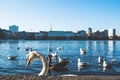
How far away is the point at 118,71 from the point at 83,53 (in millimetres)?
28448

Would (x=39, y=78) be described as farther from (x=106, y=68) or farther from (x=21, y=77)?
(x=106, y=68)

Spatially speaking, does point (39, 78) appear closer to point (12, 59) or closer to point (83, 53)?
point (12, 59)

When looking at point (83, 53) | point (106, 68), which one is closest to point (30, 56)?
point (106, 68)

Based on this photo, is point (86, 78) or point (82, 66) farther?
point (82, 66)

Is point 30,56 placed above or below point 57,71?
above

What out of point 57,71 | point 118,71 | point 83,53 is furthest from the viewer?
point 83,53

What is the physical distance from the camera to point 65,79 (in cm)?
793

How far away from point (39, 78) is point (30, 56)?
75.8 inches

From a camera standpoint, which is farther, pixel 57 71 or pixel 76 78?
pixel 57 71

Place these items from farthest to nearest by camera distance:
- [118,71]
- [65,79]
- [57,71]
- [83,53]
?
[83,53]
[118,71]
[57,71]
[65,79]

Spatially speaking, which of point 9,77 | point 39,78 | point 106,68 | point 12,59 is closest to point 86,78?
point 39,78

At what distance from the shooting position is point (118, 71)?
29484mm

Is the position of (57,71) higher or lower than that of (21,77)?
lower

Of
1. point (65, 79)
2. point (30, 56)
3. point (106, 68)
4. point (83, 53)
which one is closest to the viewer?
point (65, 79)
